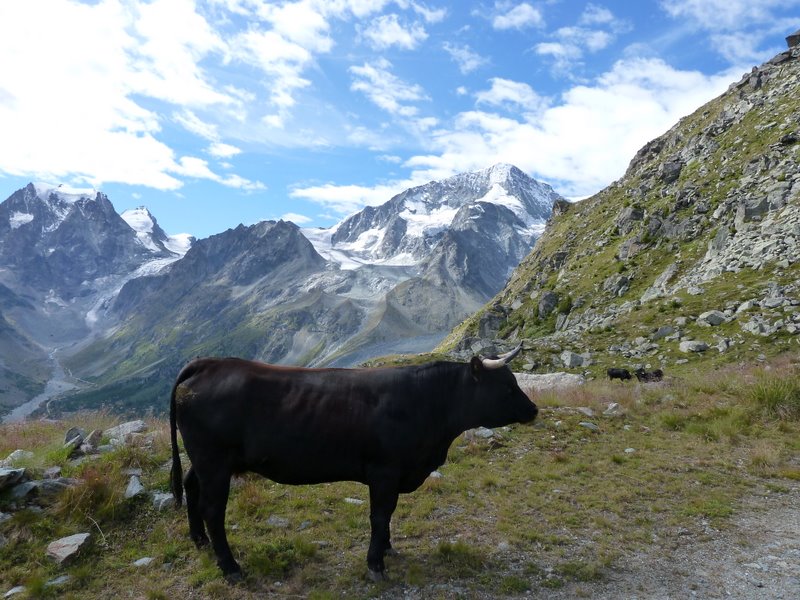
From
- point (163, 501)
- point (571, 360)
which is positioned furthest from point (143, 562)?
point (571, 360)

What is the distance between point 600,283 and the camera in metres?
54.4

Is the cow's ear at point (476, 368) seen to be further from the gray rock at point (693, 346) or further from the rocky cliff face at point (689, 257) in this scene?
the gray rock at point (693, 346)

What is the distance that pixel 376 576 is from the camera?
7242mm

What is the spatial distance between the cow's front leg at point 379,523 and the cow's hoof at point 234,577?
1788 mm

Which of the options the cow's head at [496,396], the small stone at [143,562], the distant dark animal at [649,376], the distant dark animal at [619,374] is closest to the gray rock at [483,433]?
the cow's head at [496,396]

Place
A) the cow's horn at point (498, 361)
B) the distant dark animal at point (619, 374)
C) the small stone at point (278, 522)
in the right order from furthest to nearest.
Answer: the distant dark animal at point (619, 374) → the small stone at point (278, 522) → the cow's horn at point (498, 361)

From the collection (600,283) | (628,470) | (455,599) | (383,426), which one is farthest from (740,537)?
(600,283)

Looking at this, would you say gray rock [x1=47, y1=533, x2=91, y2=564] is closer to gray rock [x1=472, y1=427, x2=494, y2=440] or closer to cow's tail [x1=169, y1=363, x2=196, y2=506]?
cow's tail [x1=169, y1=363, x2=196, y2=506]

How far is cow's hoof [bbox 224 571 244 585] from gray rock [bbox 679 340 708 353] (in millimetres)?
25208

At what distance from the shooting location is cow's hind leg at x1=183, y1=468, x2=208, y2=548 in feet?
26.4

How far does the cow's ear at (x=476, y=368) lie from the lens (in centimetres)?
818

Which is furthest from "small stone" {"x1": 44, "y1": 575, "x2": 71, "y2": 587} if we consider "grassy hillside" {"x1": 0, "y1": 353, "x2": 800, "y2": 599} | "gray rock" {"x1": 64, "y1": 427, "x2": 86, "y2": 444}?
"gray rock" {"x1": 64, "y1": 427, "x2": 86, "y2": 444}

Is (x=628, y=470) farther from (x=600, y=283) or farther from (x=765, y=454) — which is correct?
(x=600, y=283)

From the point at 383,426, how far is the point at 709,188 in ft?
183
